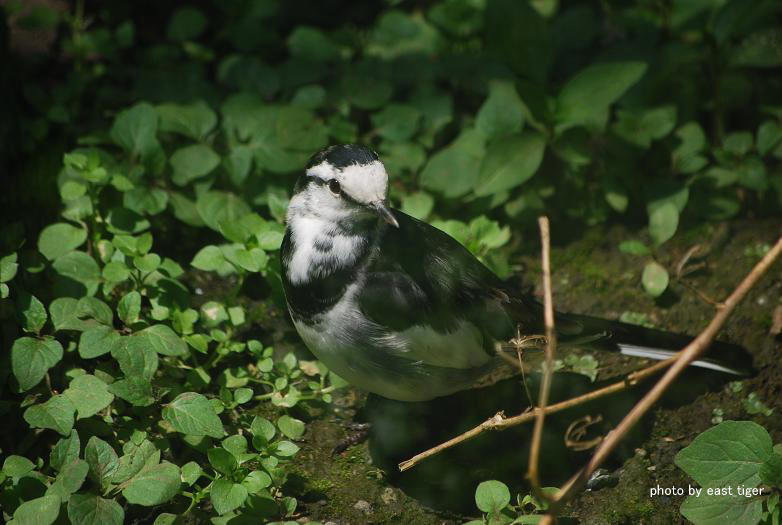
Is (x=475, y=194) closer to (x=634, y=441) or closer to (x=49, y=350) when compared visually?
(x=634, y=441)

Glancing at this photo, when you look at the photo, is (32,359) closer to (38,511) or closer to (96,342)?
(96,342)

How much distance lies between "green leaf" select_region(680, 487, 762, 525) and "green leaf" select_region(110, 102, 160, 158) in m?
2.70

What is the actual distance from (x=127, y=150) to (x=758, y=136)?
305cm

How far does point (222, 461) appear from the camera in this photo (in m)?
2.84

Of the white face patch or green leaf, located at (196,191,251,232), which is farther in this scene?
green leaf, located at (196,191,251,232)

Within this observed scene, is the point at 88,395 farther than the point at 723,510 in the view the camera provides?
Yes

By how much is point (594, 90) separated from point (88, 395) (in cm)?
258

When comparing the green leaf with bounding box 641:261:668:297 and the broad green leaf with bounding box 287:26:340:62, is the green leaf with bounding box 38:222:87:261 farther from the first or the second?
the green leaf with bounding box 641:261:668:297

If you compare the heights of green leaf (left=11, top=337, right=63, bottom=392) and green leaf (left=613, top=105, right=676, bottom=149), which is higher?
green leaf (left=613, top=105, right=676, bottom=149)

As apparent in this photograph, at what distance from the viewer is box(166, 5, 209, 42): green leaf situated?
484cm

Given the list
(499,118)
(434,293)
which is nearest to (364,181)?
Answer: (434,293)

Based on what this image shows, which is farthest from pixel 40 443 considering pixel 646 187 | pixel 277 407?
pixel 646 187

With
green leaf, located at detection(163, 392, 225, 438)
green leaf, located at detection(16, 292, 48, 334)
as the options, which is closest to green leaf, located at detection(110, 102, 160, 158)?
green leaf, located at detection(16, 292, 48, 334)

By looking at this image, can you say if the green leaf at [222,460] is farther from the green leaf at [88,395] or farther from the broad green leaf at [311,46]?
the broad green leaf at [311,46]
